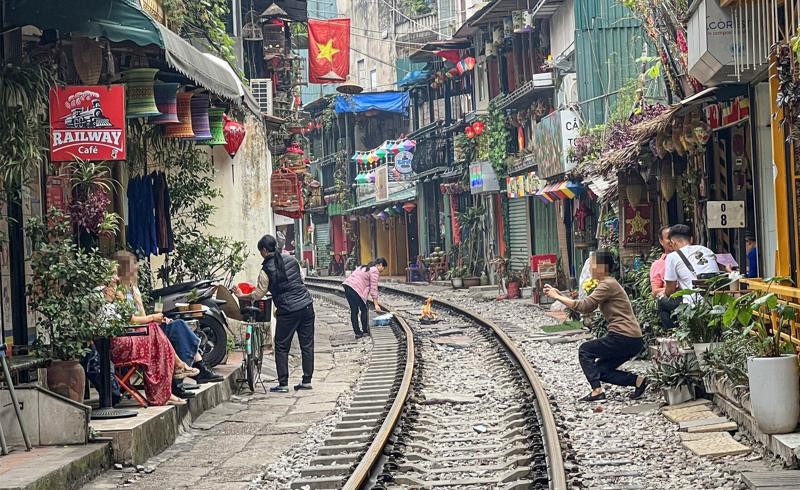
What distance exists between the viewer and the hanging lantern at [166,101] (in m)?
12.8

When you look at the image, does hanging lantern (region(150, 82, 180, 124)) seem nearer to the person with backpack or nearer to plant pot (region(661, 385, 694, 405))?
the person with backpack

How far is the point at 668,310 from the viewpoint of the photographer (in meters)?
12.7

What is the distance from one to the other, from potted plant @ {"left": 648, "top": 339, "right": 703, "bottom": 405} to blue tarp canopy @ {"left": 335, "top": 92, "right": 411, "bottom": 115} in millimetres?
39133

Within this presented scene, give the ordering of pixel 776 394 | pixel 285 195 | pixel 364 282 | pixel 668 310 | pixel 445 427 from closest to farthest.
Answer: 1. pixel 776 394
2. pixel 445 427
3. pixel 668 310
4. pixel 364 282
5. pixel 285 195

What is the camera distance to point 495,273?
121 ft

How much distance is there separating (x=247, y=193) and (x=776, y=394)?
1402 cm

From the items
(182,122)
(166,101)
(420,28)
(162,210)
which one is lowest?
(162,210)

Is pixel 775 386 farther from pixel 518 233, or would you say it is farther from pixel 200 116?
pixel 518 233

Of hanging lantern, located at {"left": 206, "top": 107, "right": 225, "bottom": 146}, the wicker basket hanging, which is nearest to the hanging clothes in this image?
hanging lantern, located at {"left": 206, "top": 107, "right": 225, "bottom": 146}

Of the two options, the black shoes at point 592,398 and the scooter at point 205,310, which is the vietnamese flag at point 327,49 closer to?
the scooter at point 205,310

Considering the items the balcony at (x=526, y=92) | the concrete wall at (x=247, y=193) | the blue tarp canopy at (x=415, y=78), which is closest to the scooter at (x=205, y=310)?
the concrete wall at (x=247, y=193)

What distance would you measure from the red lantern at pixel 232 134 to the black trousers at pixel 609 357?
823 cm

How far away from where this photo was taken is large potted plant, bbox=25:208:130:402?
9.77 m

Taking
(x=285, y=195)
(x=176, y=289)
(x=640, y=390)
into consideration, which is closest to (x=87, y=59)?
(x=176, y=289)
